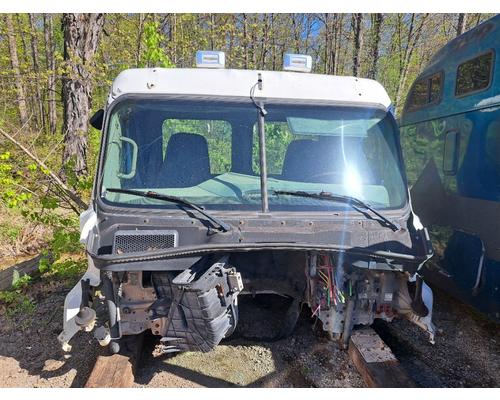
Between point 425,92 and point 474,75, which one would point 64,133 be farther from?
point 474,75

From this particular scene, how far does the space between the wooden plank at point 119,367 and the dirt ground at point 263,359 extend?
0.74 feet

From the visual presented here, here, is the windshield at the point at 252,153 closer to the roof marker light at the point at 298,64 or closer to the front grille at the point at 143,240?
the front grille at the point at 143,240

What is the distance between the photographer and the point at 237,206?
9.89 feet

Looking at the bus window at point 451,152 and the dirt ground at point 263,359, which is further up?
the bus window at point 451,152

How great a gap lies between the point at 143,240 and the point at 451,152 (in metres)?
3.66

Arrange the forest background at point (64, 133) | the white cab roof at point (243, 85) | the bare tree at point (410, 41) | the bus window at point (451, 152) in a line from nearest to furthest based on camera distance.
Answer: the white cab roof at point (243, 85) → the bus window at point (451, 152) → the forest background at point (64, 133) → the bare tree at point (410, 41)

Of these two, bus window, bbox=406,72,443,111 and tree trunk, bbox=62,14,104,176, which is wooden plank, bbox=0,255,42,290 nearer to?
tree trunk, bbox=62,14,104,176

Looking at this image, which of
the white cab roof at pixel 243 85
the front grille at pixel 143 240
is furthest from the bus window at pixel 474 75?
the front grille at pixel 143 240

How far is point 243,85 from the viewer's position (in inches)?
129

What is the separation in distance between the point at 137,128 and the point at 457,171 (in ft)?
11.3

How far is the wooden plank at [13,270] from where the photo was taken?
204 inches

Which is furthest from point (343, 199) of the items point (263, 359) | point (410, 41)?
point (410, 41)

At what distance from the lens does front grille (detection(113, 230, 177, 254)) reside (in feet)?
8.87

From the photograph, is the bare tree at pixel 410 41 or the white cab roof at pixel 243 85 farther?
the bare tree at pixel 410 41
